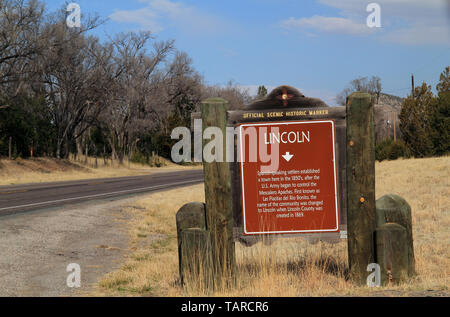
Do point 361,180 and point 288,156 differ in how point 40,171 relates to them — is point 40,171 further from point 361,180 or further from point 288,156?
point 361,180

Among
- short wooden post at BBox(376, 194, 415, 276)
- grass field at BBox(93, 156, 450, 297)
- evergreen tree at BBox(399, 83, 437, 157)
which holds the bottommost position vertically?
grass field at BBox(93, 156, 450, 297)

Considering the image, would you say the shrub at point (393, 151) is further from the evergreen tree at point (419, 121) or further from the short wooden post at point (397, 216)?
the short wooden post at point (397, 216)

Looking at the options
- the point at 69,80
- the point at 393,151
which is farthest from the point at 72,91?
the point at 393,151

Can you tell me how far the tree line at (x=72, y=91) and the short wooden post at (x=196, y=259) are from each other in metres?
29.4

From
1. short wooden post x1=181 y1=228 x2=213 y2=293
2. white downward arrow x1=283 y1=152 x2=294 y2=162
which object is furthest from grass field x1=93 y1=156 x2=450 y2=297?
white downward arrow x1=283 y1=152 x2=294 y2=162

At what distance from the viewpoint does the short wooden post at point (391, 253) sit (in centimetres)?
571

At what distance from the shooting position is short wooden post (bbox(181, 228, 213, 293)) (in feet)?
18.4

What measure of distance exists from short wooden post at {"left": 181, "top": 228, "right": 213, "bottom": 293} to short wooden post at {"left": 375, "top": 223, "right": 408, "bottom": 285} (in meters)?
1.88

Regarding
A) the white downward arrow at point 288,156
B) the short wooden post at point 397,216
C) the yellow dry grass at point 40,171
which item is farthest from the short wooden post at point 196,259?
the yellow dry grass at point 40,171

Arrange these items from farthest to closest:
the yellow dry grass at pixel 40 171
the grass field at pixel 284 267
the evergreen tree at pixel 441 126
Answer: the evergreen tree at pixel 441 126
the yellow dry grass at pixel 40 171
the grass field at pixel 284 267

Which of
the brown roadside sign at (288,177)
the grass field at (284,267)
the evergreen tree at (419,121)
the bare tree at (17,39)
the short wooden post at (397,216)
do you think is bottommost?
the grass field at (284,267)

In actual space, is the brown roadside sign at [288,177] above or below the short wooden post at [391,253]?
above

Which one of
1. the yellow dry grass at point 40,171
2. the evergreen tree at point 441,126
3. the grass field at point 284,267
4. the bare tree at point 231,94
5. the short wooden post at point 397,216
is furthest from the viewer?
the bare tree at point 231,94

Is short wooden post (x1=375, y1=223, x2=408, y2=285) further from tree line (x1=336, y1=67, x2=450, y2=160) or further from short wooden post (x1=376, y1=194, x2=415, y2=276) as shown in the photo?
tree line (x1=336, y1=67, x2=450, y2=160)
